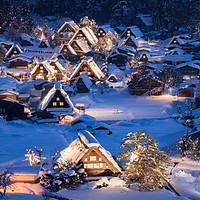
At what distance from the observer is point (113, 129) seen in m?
32.8

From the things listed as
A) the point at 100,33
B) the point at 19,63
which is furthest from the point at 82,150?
the point at 100,33

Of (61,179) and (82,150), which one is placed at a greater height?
(82,150)

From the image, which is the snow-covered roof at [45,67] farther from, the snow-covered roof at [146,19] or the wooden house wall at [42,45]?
the snow-covered roof at [146,19]

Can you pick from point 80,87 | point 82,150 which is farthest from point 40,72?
point 82,150

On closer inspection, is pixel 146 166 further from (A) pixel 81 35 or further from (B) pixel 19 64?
(A) pixel 81 35

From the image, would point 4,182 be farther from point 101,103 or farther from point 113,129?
point 101,103

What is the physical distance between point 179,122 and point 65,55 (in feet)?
102

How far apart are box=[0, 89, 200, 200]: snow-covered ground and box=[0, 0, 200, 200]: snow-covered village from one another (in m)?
0.08

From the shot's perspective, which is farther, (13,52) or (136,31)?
(136,31)

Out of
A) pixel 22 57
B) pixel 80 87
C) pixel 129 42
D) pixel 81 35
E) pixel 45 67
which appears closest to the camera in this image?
pixel 80 87

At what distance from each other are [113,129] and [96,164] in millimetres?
12070

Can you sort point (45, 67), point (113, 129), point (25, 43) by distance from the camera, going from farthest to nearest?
point (25, 43)
point (45, 67)
point (113, 129)

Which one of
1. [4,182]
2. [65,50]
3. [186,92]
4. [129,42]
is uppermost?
[129,42]

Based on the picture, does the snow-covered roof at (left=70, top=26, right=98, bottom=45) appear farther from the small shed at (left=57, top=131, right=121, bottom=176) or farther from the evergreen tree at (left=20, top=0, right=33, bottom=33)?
the small shed at (left=57, top=131, right=121, bottom=176)
